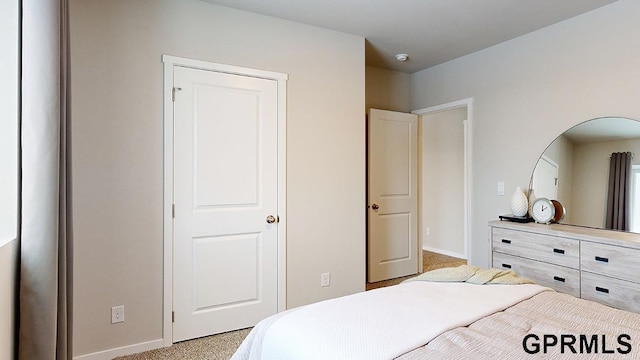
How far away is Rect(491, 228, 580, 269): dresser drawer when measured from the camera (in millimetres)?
2482

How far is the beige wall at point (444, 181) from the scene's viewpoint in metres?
5.10

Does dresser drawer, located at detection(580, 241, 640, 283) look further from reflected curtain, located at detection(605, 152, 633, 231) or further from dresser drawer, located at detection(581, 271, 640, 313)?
reflected curtain, located at detection(605, 152, 633, 231)

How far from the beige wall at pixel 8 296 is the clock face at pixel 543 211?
336 cm

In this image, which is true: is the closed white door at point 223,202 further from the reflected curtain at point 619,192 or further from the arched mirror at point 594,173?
the reflected curtain at point 619,192

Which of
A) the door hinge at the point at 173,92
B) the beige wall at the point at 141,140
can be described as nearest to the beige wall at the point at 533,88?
the beige wall at the point at 141,140

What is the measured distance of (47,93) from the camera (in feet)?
4.62

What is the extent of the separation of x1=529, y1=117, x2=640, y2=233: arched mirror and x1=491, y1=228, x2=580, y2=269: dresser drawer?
43cm

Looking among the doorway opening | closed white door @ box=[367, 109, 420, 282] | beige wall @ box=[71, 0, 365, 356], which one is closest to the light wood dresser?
closed white door @ box=[367, 109, 420, 282]

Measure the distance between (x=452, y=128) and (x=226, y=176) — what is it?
3720 millimetres

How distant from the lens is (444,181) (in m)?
5.34

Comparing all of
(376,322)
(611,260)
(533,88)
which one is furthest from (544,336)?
(533,88)

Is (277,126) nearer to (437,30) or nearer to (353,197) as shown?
(353,197)

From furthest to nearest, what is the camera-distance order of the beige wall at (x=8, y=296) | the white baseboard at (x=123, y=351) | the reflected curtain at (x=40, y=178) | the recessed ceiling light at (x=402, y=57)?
the recessed ceiling light at (x=402, y=57) < the white baseboard at (x=123, y=351) < the reflected curtain at (x=40, y=178) < the beige wall at (x=8, y=296)

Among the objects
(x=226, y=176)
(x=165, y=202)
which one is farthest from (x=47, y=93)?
(x=226, y=176)
